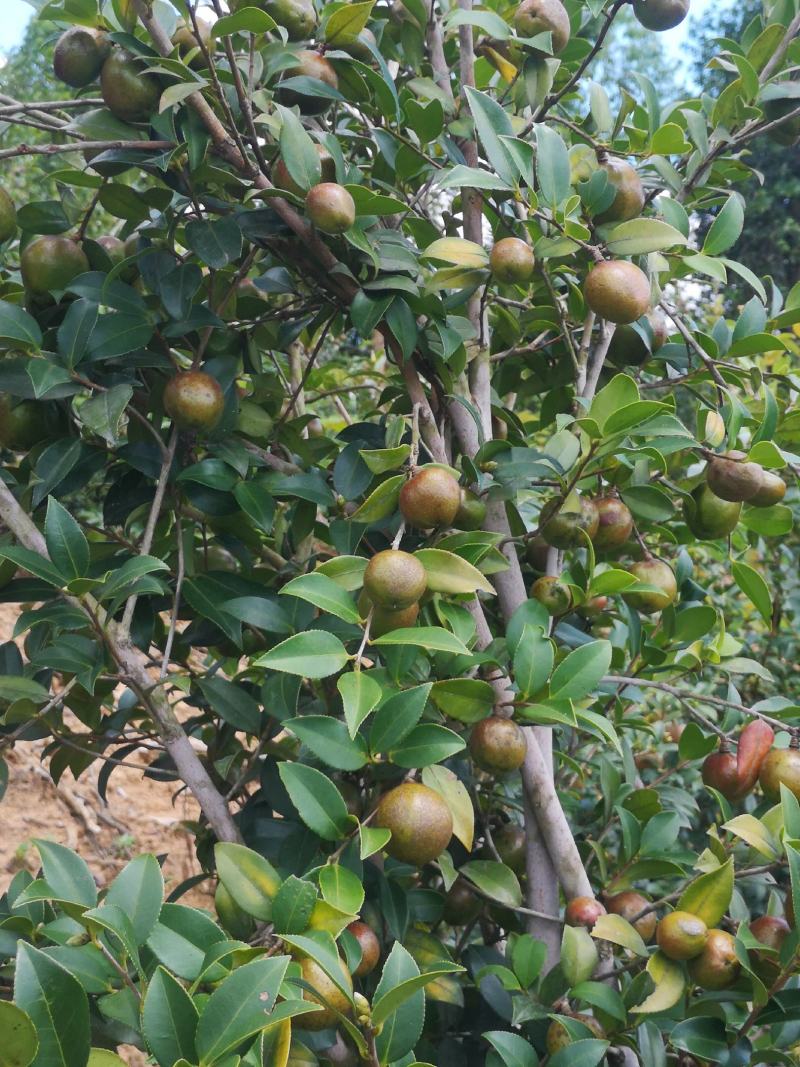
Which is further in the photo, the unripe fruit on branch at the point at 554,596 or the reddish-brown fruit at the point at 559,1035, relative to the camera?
the unripe fruit on branch at the point at 554,596

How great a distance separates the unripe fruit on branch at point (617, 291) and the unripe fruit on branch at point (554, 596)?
0.26m

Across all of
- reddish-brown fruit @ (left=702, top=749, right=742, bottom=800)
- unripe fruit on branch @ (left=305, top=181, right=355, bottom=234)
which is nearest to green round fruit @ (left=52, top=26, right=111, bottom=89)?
unripe fruit on branch @ (left=305, top=181, right=355, bottom=234)

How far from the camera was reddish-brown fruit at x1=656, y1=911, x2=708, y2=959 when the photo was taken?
704 mm

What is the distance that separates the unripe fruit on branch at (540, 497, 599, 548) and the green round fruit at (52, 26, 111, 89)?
0.58 m

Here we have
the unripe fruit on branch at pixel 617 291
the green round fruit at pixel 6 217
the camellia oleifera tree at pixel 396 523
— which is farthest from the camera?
the green round fruit at pixel 6 217

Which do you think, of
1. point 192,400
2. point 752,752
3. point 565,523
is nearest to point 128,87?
point 192,400

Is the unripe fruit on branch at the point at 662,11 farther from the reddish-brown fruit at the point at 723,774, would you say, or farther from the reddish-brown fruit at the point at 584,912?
the reddish-brown fruit at the point at 584,912

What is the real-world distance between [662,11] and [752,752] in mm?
762

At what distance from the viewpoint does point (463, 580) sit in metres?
0.72

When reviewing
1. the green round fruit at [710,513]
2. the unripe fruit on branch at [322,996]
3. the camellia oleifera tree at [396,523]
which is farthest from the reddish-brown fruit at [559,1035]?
the green round fruit at [710,513]

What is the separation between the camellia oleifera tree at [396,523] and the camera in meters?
0.66

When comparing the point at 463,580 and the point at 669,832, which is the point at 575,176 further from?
the point at 669,832

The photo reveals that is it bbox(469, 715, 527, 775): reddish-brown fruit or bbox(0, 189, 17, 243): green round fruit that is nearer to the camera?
bbox(469, 715, 527, 775): reddish-brown fruit

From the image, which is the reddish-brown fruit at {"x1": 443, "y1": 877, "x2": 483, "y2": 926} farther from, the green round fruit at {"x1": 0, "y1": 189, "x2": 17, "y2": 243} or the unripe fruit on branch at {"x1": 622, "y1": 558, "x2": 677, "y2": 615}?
the green round fruit at {"x1": 0, "y1": 189, "x2": 17, "y2": 243}
